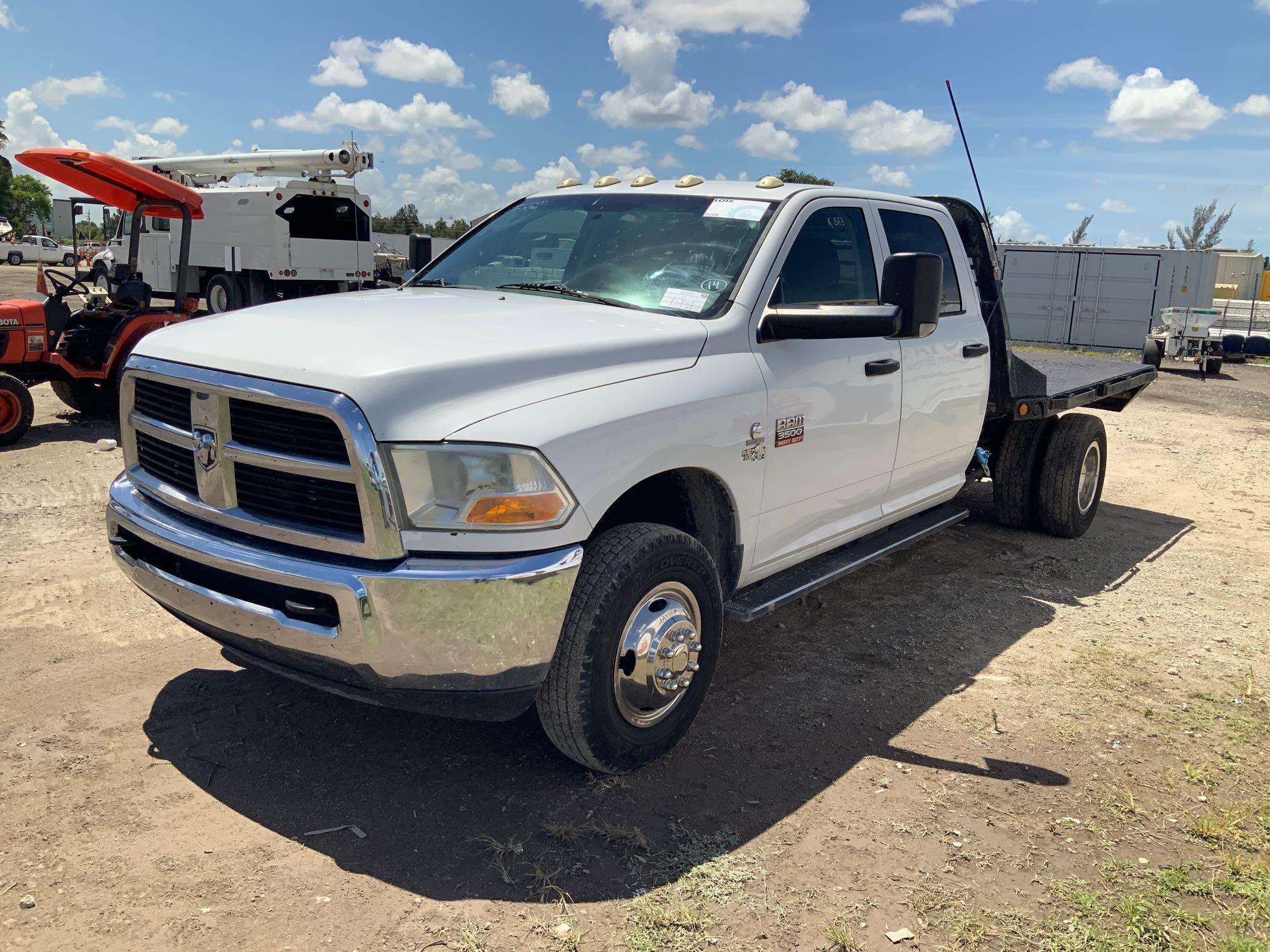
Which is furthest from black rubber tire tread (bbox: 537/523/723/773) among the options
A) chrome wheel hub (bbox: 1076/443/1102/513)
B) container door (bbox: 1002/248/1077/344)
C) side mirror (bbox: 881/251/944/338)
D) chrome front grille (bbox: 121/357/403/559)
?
container door (bbox: 1002/248/1077/344)

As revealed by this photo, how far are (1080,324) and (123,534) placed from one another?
25.3m

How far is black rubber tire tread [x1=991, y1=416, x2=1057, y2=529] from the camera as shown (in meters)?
6.68

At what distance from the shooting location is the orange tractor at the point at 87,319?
28.3 feet

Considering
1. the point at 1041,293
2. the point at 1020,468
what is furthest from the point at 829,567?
the point at 1041,293

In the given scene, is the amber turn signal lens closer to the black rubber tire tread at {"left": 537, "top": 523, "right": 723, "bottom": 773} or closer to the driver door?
the black rubber tire tread at {"left": 537, "top": 523, "right": 723, "bottom": 773}

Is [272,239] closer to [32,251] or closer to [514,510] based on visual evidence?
[514,510]

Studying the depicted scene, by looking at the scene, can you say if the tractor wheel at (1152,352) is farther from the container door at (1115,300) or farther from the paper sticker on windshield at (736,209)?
the paper sticker on windshield at (736,209)

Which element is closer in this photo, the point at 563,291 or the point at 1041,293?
the point at 563,291

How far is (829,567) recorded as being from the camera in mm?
4371

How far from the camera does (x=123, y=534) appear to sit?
140 inches

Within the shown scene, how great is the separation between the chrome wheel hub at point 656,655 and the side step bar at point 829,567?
38 centimetres

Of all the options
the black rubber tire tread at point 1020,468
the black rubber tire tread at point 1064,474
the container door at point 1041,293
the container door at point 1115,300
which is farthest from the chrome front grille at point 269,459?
the container door at point 1115,300

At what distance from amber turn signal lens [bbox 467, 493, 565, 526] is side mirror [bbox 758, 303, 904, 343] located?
1.28 m

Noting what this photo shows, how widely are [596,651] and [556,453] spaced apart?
0.64m
